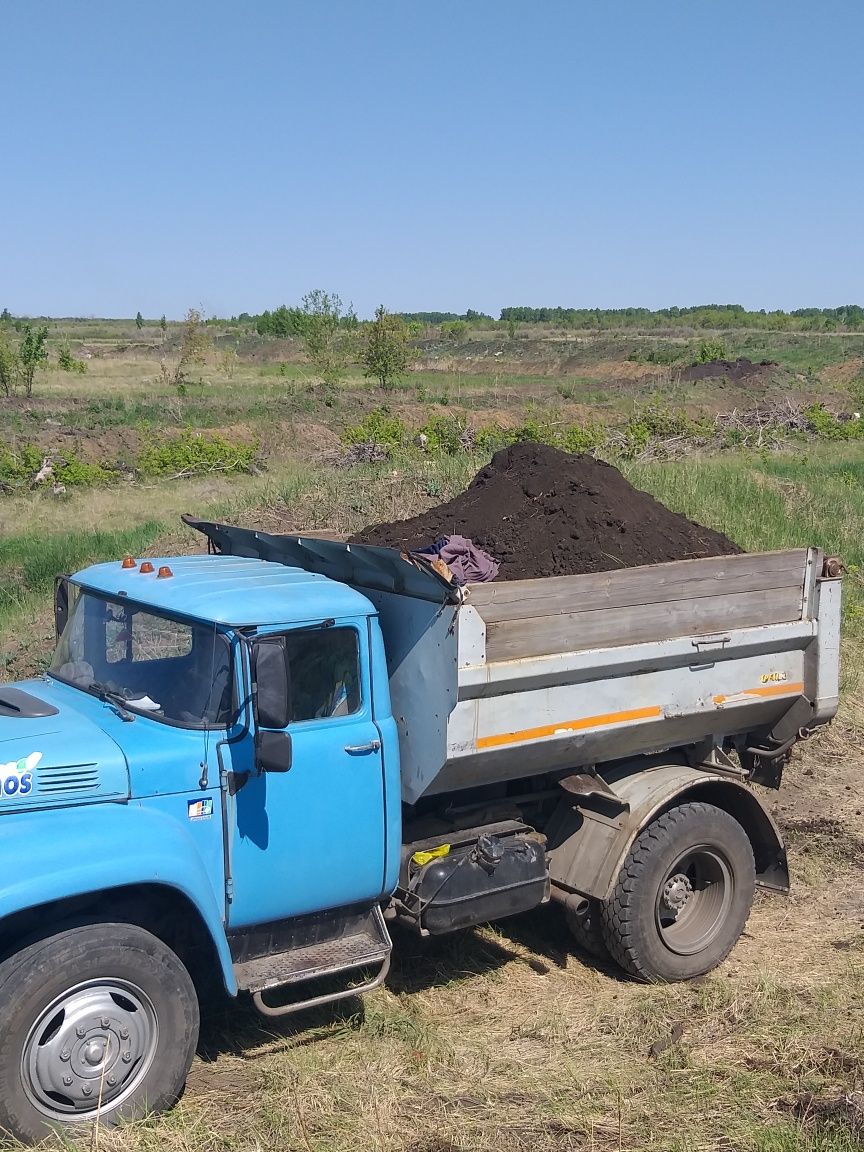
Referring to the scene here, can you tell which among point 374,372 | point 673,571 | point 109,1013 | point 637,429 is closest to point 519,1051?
point 109,1013

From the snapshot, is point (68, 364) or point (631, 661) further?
point (68, 364)

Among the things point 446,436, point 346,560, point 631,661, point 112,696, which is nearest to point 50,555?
point 346,560

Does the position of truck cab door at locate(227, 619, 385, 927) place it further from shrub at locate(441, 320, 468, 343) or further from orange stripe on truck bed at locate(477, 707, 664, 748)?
shrub at locate(441, 320, 468, 343)

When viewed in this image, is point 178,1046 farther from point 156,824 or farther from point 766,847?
point 766,847

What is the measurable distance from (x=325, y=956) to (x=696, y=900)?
93.3 inches

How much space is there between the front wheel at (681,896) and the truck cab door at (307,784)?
149 cm

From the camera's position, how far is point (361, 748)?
15.7 ft

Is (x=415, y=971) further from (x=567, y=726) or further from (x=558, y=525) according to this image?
(x=558, y=525)

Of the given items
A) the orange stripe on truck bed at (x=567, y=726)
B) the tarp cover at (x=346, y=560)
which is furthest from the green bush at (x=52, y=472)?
the orange stripe on truck bed at (x=567, y=726)

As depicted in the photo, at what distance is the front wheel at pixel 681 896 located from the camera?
5727 mm

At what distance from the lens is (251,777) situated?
14.7 ft

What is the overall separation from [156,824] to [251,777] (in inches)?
16.9

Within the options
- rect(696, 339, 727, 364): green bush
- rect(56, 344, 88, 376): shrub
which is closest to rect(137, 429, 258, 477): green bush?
rect(56, 344, 88, 376): shrub

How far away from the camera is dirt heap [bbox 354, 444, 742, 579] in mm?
6430
